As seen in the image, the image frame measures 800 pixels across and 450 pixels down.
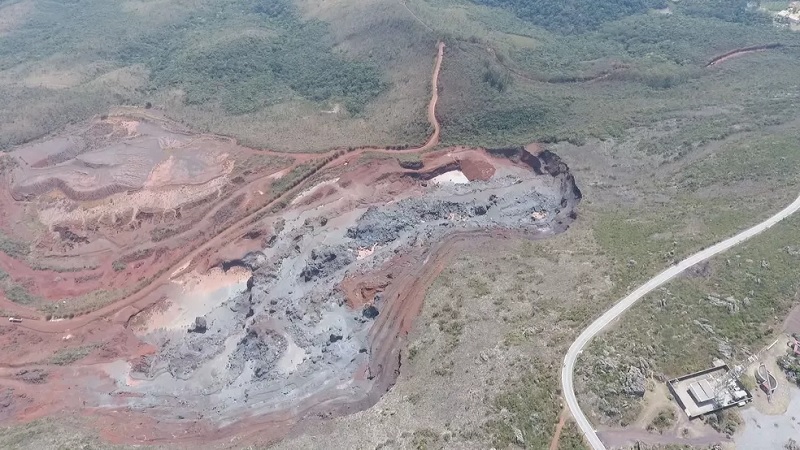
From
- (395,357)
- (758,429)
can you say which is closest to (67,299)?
(395,357)

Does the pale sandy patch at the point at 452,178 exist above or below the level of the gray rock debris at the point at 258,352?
above

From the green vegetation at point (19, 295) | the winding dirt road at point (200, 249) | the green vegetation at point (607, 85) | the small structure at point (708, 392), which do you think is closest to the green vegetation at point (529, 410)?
the small structure at point (708, 392)

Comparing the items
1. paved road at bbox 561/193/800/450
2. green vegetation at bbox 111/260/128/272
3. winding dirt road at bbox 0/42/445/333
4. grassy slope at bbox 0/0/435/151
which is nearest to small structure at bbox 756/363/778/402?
paved road at bbox 561/193/800/450

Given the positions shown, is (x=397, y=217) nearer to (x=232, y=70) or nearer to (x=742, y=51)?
(x=232, y=70)

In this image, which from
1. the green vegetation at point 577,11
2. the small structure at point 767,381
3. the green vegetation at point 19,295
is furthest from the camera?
the green vegetation at point 577,11

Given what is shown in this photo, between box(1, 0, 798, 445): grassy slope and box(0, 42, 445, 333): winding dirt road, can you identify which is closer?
box(1, 0, 798, 445): grassy slope

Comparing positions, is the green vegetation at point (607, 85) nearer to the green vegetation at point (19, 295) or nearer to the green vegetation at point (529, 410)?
the green vegetation at point (529, 410)

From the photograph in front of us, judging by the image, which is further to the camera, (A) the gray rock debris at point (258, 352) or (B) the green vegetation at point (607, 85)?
(B) the green vegetation at point (607, 85)

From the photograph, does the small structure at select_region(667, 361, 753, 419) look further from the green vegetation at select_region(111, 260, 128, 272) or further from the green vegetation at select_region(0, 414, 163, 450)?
the green vegetation at select_region(111, 260, 128, 272)
